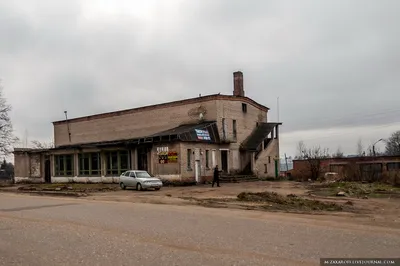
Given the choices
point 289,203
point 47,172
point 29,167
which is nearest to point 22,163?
point 29,167

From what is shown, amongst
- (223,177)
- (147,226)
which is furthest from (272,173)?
(147,226)

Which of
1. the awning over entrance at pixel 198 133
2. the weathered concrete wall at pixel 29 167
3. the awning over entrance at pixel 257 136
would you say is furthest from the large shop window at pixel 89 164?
the awning over entrance at pixel 257 136

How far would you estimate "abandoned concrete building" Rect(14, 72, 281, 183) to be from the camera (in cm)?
3616

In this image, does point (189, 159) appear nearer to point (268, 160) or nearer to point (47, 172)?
point (268, 160)

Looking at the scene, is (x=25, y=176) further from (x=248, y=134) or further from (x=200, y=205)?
(x=200, y=205)

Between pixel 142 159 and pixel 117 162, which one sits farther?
pixel 117 162

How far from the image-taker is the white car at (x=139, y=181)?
29.6m

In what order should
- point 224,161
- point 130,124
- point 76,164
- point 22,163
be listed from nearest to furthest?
point 224,161 → point 76,164 → point 130,124 → point 22,163

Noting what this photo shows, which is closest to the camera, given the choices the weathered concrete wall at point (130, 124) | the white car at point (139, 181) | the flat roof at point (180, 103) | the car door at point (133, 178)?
the white car at point (139, 181)

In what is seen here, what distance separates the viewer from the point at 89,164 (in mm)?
42625

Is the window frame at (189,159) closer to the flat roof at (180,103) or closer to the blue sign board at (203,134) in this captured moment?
the blue sign board at (203,134)

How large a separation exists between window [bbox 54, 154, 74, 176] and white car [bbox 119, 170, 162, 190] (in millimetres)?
15210

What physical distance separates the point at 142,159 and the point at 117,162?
126 inches

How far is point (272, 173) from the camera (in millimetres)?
47719
